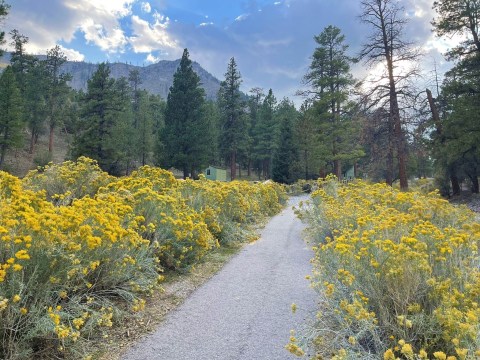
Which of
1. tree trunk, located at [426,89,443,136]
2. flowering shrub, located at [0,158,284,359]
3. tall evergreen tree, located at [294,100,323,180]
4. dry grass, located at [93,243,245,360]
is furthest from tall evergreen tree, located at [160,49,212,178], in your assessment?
dry grass, located at [93,243,245,360]

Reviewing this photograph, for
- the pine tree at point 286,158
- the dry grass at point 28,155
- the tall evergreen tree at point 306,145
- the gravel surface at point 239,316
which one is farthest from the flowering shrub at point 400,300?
the dry grass at point 28,155

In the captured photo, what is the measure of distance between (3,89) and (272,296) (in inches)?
1386

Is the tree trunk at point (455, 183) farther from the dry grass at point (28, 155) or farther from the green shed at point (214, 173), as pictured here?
the dry grass at point (28, 155)

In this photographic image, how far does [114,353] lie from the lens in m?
2.84

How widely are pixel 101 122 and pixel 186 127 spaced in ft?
24.5

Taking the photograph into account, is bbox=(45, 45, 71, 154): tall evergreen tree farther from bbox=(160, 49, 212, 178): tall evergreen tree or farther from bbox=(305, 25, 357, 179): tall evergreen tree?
bbox=(305, 25, 357, 179): tall evergreen tree

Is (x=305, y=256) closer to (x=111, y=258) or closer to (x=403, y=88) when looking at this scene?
(x=111, y=258)

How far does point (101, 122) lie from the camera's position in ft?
97.5

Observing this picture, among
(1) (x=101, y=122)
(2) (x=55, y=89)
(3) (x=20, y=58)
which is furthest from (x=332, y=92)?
(3) (x=20, y=58)

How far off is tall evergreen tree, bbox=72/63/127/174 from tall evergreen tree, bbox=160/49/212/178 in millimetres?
4522

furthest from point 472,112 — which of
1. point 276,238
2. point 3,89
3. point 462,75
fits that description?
point 3,89

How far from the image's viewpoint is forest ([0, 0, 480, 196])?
16688 millimetres

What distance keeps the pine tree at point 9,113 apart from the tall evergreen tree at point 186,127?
1317cm

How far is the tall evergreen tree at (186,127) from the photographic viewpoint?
3158cm
